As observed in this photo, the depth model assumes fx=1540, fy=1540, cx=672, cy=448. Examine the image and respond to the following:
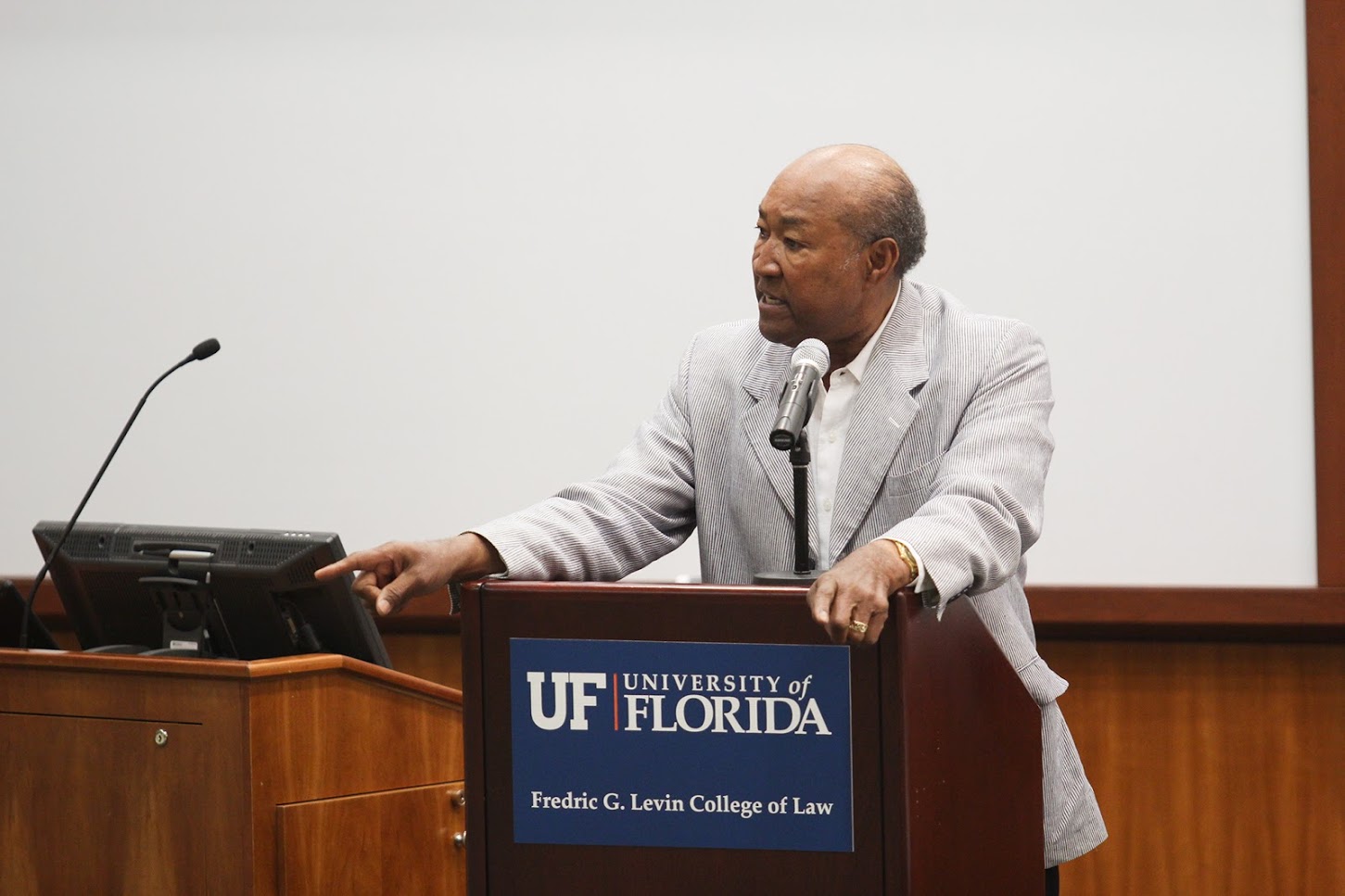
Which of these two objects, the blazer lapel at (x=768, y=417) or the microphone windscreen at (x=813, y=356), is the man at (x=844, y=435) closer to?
the blazer lapel at (x=768, y=417)

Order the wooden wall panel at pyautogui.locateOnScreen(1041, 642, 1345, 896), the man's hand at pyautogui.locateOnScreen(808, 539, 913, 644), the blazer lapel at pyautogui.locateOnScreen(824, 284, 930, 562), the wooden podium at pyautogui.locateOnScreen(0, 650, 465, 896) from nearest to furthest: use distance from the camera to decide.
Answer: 1. the man's hand at pyautogui.locateOnScreen(808, 539, 913, 644)
2. the blazer lapel at pyautogui.locateOnScreen(824, 284, 930, 562)
3. the wooden podium at pyautogui.locateOnScreen(0, 650, 465, 896)
4. the wooden wall panel at pyautogui.locateOnScreen(1041, 642, 1345, 896)

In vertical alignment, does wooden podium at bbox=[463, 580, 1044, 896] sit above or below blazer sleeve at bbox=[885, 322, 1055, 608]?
below

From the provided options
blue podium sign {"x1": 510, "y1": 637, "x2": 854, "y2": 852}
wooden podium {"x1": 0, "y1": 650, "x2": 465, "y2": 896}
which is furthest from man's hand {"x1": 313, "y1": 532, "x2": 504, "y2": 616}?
wooden podium {"x1": 0, "y1": 650, "x2": 465, "y2": 896}

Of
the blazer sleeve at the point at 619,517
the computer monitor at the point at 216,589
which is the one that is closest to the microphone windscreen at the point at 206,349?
the computer monitor at the point at 216,589

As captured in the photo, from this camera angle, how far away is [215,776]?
2.39m

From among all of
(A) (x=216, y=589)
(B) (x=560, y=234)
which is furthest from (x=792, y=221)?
(B) (x=560, y=234)

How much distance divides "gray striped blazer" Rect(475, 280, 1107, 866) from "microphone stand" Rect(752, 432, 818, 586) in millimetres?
176

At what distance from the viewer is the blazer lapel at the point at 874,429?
198 centimetres

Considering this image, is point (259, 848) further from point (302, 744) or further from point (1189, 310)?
point (1189, 310)

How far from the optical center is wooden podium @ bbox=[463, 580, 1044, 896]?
5.09 ft

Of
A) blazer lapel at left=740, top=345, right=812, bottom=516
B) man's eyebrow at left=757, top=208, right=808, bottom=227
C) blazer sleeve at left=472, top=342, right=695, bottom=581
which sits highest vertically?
man's eyebrow at left=757, top=208, right=808, bottom=227

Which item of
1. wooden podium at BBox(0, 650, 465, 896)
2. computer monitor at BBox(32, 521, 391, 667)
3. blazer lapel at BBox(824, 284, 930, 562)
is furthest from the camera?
computer monitor at BBox(32, 521, 391, 667)

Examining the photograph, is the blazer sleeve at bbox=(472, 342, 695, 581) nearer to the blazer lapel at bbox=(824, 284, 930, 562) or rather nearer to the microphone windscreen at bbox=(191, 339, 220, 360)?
the blazer lapel at bbox=(824, 284, 930, 562)

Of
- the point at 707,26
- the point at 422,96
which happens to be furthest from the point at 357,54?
the point at 707,26
